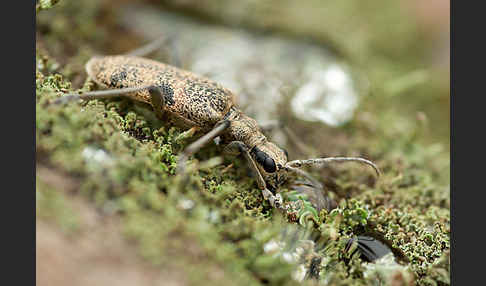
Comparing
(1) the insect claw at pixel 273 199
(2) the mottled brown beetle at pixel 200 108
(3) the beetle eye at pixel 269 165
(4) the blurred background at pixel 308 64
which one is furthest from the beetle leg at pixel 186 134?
(4) the blurred background at pixel 308 64

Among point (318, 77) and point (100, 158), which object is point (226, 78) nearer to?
point (318, 77)

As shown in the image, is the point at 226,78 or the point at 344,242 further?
the point at 226,78

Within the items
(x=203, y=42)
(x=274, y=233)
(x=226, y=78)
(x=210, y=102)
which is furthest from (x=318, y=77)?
(x=274, y=233)

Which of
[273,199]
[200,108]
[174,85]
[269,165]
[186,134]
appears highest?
[174,85]

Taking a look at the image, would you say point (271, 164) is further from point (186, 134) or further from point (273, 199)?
point (186, 134)

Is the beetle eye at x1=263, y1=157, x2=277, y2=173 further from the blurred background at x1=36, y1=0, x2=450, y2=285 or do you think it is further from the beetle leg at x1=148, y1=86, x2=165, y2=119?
the beetle leg at x1=148, y1=86, x2=165, y2=119

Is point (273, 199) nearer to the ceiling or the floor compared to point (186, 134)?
nearer to the floor

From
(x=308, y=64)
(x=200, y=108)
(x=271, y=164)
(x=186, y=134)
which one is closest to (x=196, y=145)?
(x=186, y=134)
